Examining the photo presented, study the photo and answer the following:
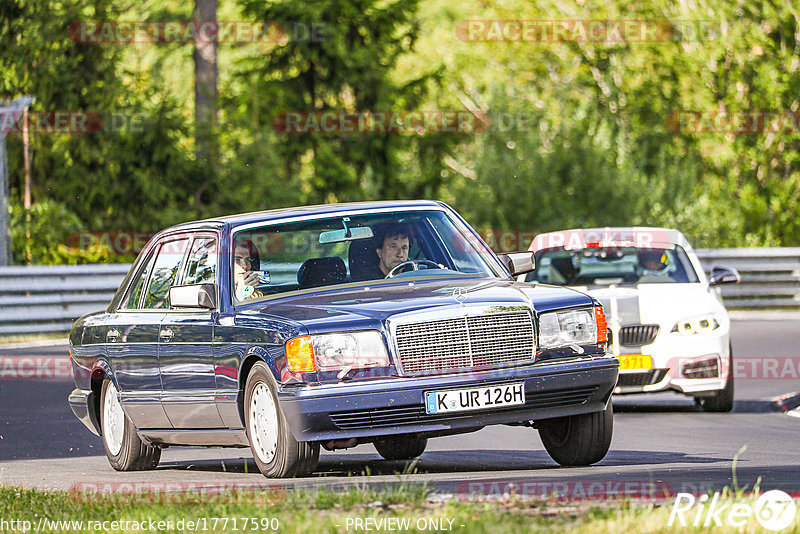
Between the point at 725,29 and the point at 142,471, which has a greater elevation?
the point at 725,29

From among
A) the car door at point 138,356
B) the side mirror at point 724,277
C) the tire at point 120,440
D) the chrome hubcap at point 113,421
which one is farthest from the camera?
the side mirror at point 724,277

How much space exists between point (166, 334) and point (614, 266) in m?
6.54

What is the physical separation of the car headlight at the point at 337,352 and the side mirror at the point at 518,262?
1.87 meters

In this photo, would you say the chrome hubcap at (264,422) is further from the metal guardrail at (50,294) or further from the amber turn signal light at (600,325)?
the metal guardrail at (50,294)

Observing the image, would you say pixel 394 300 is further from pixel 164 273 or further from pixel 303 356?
pixel 164 273

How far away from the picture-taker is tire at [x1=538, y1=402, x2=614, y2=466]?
31.7 feet

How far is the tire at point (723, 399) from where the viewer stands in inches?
582

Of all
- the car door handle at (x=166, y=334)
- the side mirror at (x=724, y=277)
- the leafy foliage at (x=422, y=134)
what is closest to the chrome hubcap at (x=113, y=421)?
the car door handle at (x=166, y=334)

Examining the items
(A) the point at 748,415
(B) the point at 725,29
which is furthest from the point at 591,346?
(B) the point at 725,29

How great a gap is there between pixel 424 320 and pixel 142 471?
3.03 meters

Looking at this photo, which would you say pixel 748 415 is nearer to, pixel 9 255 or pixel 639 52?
pixel 9 255

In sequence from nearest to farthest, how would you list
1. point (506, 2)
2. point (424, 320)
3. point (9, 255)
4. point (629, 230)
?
point (424, 320) < point (629, 230) < point (9, 255) < point (506, 2)

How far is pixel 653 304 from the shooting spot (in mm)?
14836

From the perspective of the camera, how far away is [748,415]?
1459 cm
